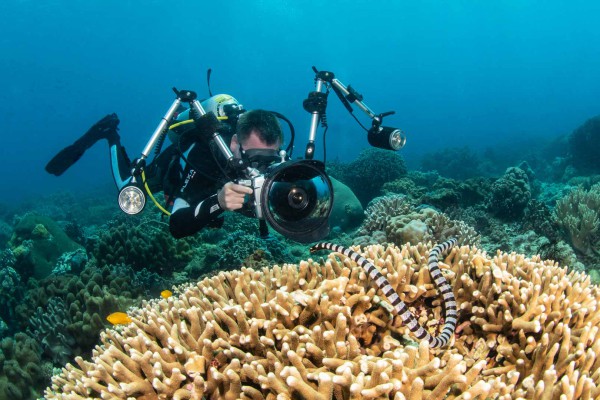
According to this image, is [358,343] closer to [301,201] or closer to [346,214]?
[301,201]

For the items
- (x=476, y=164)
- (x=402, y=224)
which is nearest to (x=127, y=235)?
(x=402, y=224)

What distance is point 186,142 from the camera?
4.78 meters

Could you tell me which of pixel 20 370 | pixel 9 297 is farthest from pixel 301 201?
pixel 9 297

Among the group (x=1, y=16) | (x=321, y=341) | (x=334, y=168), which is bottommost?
(x=321, y=341)

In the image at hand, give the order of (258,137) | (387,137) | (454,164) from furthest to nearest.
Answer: (454,164)
(387,137)
(258,137)

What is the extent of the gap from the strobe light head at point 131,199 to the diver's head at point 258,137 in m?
1.09

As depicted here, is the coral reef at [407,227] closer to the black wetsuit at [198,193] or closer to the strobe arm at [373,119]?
the strobe arm at [373,119]

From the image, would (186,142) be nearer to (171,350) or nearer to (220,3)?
(171,350)

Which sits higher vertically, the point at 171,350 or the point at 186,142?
the point at 186,142

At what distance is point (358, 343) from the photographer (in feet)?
8.19

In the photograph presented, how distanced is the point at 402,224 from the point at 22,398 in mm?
5382

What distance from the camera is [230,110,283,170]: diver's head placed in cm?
371

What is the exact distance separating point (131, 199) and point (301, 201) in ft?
6.01

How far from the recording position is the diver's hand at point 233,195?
10.3ft
